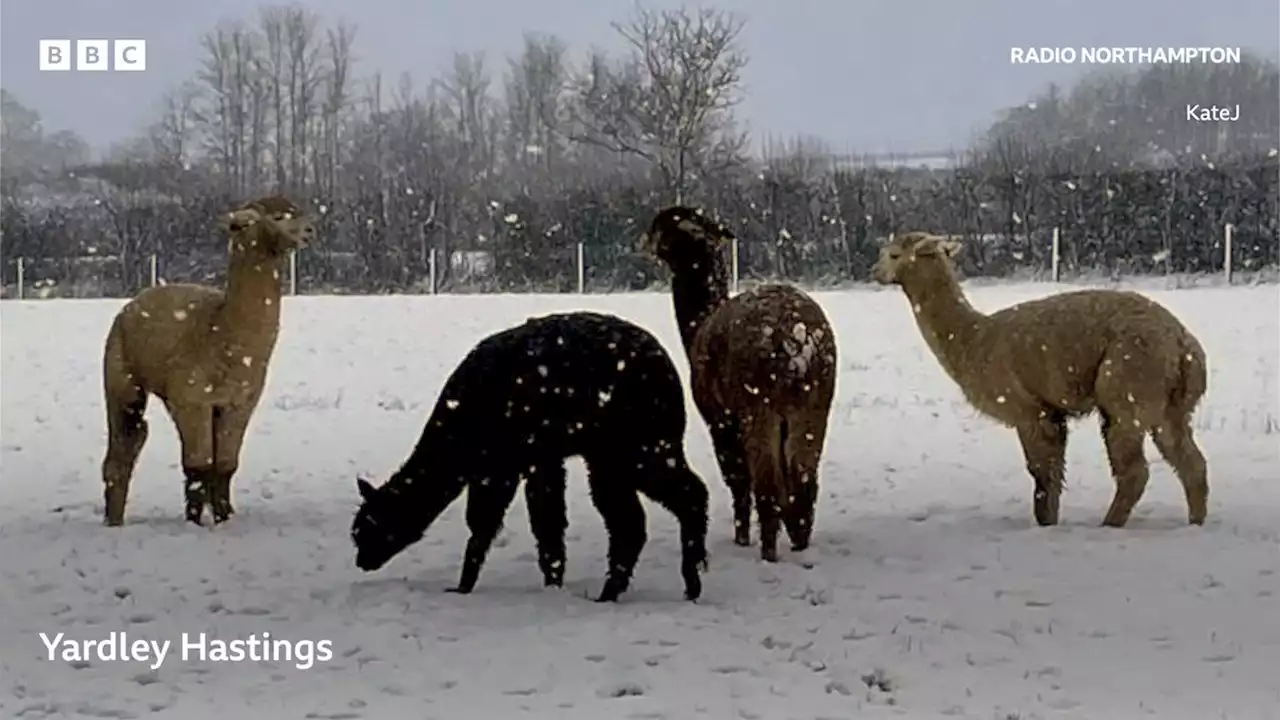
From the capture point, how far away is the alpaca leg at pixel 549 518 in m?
5.46

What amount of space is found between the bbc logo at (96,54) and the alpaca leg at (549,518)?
10.5 feet

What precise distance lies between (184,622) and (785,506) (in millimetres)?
2315

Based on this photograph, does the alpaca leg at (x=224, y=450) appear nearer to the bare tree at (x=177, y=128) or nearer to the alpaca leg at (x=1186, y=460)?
the bare tree at (x=177, y=128)

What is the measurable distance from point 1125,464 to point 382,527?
3.12 m

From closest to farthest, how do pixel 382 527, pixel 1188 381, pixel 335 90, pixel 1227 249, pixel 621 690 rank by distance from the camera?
pixel 621 690 → pixel 382 527 → pixel 1188 381 → pixel 335 90 → pixel 1227 249

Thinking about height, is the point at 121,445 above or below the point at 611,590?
above

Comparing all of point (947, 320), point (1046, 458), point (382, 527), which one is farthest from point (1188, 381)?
point (382, 527)

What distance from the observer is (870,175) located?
1158cm

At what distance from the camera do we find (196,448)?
6.80m

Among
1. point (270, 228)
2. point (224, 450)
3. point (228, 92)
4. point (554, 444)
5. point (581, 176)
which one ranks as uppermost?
point (228, 92)

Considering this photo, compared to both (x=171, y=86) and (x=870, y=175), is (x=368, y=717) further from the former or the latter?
(x=870, y=175)

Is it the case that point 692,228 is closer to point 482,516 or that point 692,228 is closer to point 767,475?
point 767,475

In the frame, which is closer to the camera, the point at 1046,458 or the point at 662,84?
the point at 1046,458

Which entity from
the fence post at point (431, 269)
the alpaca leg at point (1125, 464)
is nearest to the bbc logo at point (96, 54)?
the alpaca leg at point (1125, 464)
